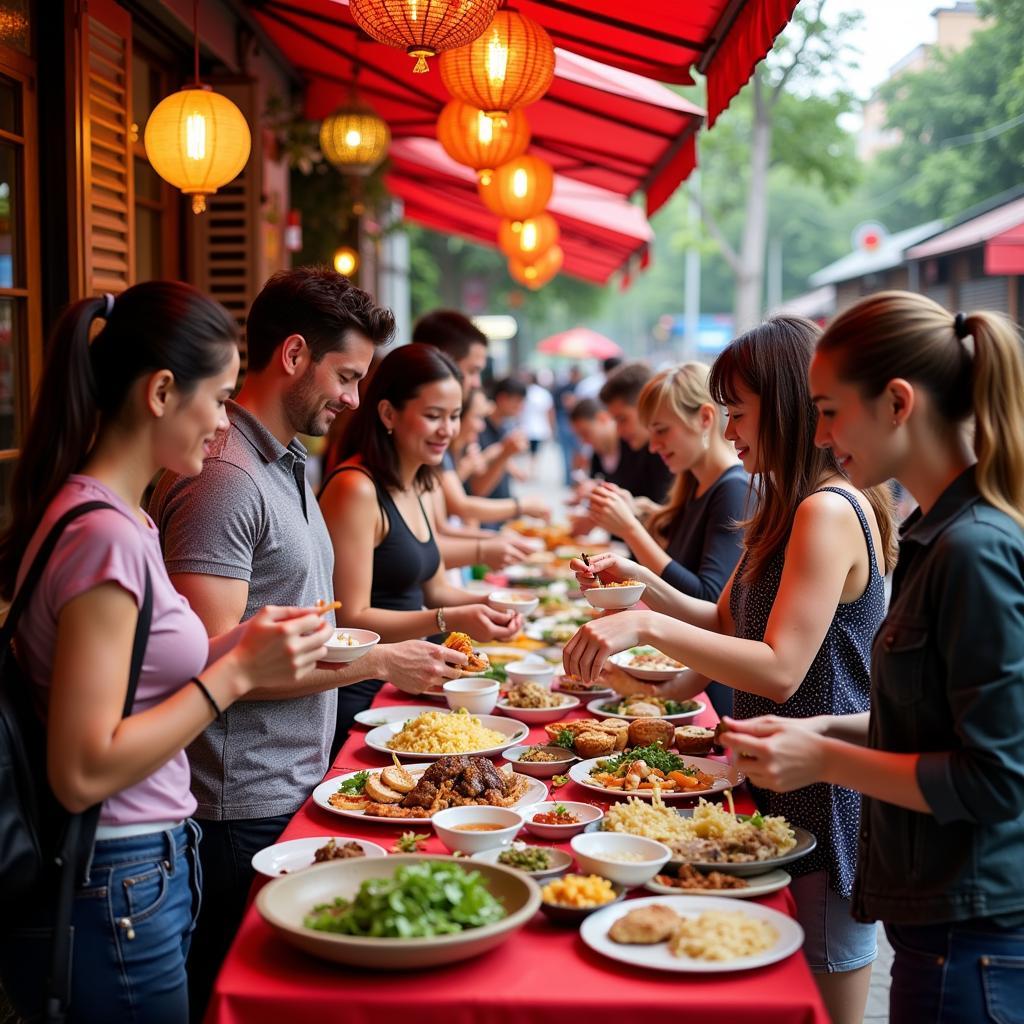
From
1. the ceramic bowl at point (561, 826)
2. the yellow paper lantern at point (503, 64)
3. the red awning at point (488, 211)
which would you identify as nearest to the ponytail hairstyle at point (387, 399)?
the yellow paper lantern at point (503, 64)

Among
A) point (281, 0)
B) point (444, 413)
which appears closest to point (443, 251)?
point (281, 0)

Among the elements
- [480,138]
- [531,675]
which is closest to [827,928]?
[531,675]

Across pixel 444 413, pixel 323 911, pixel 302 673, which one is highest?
pixel 444 413

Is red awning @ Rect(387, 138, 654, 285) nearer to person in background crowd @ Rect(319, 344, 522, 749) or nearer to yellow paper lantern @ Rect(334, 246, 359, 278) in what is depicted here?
yellow paper lantern @ Rect(334, 246, 359, 278)

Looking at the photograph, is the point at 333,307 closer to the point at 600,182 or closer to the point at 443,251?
the point at 600,182

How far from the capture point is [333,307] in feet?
10.1

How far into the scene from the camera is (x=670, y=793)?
9.36 feet

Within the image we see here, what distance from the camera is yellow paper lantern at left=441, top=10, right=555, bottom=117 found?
4641 millimetres

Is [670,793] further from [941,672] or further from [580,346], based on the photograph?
[580,346]

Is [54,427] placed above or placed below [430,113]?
below

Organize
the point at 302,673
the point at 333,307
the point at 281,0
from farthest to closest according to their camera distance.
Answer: the point at 281,0, the point at 333,307, the point at 302,673

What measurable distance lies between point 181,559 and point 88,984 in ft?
3.18

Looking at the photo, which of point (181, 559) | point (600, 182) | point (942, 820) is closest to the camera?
point (942, 820)

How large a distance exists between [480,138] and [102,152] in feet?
6.48
